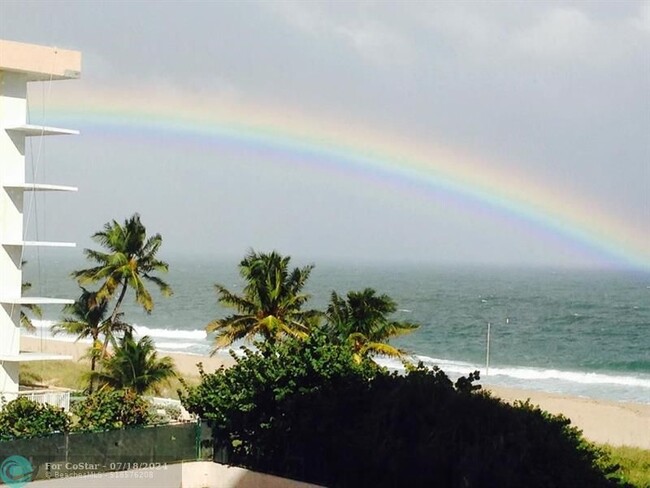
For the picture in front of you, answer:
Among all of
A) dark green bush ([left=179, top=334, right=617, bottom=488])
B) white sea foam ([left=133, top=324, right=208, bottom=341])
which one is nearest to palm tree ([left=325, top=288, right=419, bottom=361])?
dark green bush ([left=179, top=334, right=617, bottom=488])

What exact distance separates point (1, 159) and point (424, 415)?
16.1m

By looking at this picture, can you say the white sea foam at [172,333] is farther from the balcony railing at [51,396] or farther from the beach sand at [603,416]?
the balcony railing at [51,396]

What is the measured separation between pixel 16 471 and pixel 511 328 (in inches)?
3772

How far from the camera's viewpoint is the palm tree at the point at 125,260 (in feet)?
127

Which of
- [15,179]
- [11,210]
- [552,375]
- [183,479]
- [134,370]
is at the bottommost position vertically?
[552,375]

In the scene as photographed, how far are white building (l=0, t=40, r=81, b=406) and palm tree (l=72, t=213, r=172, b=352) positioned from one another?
6.08 metres

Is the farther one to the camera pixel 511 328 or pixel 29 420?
pixel 511 328

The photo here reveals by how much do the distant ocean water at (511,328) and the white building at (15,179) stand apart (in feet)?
138

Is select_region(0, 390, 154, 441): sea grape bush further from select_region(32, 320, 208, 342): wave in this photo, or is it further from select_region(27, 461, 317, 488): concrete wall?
select_region(32, 320, 208, 342): wave

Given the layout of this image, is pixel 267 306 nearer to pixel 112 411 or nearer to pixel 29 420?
pixel 112 411

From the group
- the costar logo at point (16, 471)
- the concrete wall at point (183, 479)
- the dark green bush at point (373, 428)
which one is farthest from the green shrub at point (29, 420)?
the dark green bush at point (373, 428)

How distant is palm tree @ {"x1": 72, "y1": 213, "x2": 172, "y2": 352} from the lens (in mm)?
38781

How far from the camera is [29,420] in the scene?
84.0 feet

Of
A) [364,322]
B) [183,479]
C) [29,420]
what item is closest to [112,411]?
[29,420]
